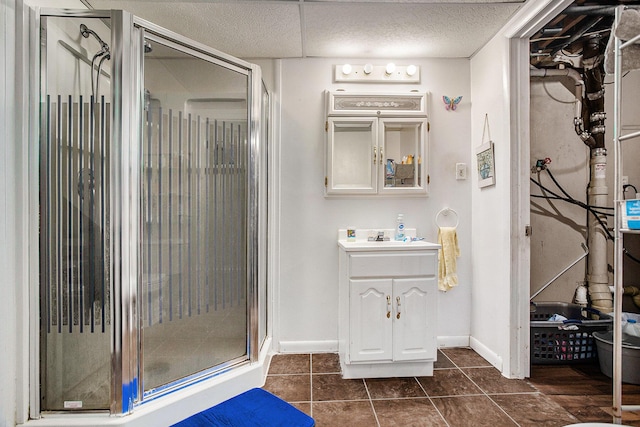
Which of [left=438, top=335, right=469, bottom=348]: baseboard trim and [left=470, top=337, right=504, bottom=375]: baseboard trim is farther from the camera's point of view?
[left=438, top=335, right=469, bottom=348]: baseboard trim

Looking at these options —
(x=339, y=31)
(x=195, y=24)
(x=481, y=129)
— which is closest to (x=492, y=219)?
(x=481, y=129)

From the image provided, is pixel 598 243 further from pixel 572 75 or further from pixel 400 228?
pixel 400 228

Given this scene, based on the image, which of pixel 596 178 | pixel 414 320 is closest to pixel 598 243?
pixel 596 178

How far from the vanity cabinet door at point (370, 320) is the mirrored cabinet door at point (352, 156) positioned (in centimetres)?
73

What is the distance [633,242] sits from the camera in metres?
2.49

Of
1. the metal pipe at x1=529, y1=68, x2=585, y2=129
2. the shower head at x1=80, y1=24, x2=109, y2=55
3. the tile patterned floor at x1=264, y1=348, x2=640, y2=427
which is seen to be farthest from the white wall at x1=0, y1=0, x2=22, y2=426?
the metal pipe at x1=529, y1=68, x2=585, y2=129

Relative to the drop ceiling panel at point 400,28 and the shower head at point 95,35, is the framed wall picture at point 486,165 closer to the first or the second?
the drop ceiling panel at point 400,28

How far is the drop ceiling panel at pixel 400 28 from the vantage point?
1.86 metres

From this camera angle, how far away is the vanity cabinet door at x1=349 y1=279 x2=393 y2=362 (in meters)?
1.99

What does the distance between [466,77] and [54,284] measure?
9.58 feet

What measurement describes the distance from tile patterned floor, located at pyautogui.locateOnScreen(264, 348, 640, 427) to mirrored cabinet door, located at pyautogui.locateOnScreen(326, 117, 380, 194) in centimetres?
129

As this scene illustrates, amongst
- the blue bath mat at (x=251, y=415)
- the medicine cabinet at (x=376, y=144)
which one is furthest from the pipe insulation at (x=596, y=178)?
the blue bath mat at (x=251, y=415)

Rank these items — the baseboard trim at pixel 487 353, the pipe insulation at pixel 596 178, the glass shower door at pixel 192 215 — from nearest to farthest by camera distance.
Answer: the glass shower door at pixel 192 215 → the baseboard trim at pixel 487 353 → the pipe insulation at pixel 596 178

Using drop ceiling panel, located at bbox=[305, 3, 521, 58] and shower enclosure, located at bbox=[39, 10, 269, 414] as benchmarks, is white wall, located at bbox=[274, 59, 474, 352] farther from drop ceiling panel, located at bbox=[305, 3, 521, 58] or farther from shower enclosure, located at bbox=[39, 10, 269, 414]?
shower enclosure, located at bbox=[39, 10, 269, 414]
